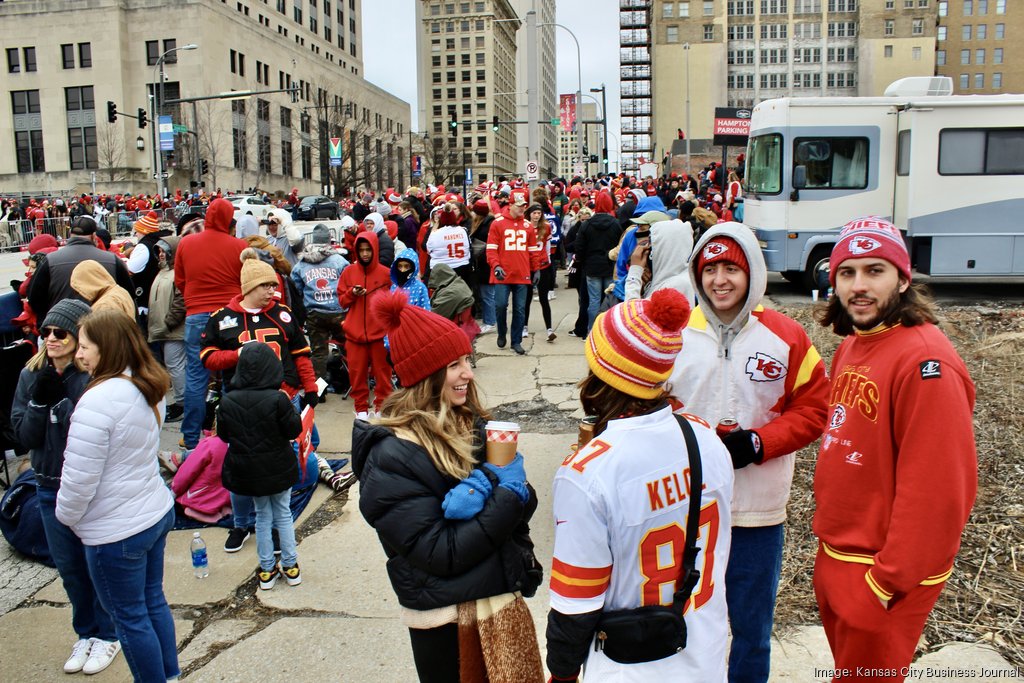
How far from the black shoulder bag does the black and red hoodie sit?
14.3ft

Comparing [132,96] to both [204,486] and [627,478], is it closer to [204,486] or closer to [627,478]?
[204,486]

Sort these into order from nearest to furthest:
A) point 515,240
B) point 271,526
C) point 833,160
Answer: point 271,526 < point 515,240 < point 833,160

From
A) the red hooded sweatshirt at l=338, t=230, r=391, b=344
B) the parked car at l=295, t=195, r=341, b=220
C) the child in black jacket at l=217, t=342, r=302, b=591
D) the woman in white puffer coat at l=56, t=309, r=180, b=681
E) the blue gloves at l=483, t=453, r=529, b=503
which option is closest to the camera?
the blue gloves at l=483, t=453, r=529, b=503

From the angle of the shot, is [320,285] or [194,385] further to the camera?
[320,285]

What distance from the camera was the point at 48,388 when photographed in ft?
12.7

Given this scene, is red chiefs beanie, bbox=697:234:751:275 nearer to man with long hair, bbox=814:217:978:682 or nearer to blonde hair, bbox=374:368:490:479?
man with long hair, bbox=814:217:978:682

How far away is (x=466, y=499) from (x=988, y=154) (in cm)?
1561

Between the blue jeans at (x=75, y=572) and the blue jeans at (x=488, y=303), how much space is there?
852cm

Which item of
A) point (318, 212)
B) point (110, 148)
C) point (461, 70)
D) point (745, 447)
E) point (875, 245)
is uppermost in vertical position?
point (461, 70)

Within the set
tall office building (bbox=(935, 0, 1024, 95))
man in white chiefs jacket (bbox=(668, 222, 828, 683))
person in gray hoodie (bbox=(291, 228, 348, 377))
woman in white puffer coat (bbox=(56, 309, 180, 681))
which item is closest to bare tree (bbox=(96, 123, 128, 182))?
person in gray hoodie (bbox=(291, 228, 348, 377))

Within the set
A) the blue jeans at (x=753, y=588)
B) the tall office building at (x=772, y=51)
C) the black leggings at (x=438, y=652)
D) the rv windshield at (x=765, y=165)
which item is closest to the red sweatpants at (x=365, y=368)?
the blue jeans at (x=753, y=588)

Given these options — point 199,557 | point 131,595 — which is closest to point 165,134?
point 199,557

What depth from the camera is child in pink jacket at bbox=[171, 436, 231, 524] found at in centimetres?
587

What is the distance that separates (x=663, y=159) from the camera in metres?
79.2
